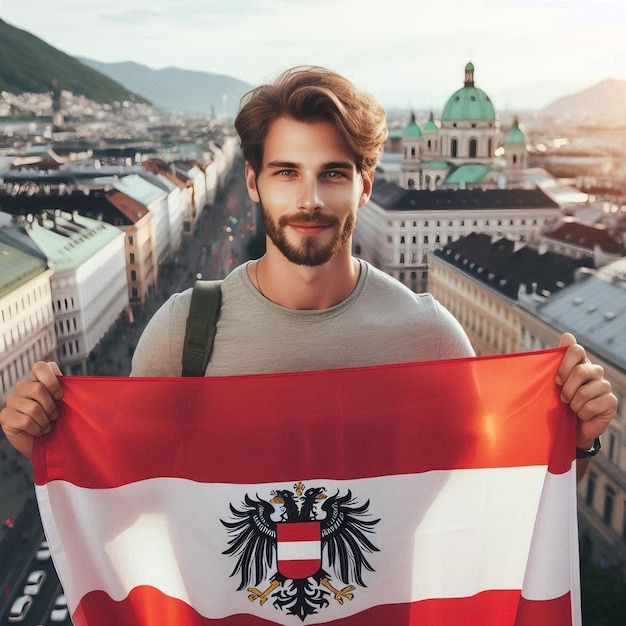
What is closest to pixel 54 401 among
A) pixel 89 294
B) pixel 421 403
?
pixel 421 403

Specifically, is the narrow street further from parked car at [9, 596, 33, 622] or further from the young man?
the young man

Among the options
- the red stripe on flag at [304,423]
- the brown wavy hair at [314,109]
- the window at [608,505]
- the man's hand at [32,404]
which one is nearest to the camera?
the brown wavy hair at [314,109]

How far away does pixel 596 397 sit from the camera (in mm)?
5398

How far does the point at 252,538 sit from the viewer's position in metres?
5.69

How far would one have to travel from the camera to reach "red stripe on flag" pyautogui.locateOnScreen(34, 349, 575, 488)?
5.55 meters

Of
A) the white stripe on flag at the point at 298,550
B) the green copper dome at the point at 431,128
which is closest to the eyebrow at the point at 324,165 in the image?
the white stripe on flag at the point at 298,550

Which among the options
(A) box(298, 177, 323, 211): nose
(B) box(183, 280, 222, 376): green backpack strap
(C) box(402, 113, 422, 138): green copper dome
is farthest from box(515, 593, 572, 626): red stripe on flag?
(C) box(402, 113, 422, 138): green copper dome

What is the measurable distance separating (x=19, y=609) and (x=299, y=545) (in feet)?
64.4

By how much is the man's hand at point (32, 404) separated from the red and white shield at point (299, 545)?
156cm

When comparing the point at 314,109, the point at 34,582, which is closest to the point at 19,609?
the point at 34,582

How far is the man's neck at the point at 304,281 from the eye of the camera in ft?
17.5

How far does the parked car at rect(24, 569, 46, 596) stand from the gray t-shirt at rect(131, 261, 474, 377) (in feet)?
67.1

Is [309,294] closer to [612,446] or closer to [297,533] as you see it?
[297,533]

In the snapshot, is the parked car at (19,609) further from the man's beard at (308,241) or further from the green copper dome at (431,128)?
the green copper dome at (431,128)
